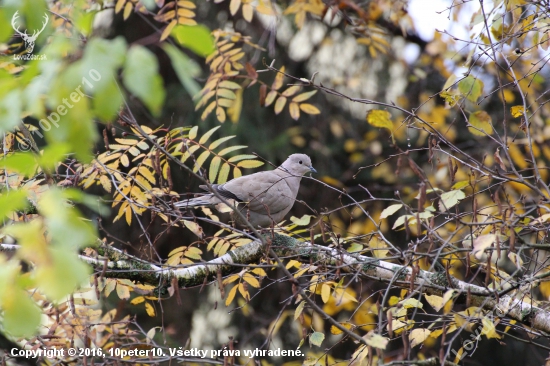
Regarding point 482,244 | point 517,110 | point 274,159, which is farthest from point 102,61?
point 274,159

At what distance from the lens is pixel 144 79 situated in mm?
1068

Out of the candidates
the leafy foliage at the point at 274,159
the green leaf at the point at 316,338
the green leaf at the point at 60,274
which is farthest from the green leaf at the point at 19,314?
the green leaf at the point at 316,338

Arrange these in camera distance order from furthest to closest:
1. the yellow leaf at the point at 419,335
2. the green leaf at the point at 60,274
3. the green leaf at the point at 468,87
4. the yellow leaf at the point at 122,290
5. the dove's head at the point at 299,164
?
the dove's head at the point at 299,164 → the yellow leaf at the point at 122,290 → the green leaf at the point at 468,87 → the yellow leaf at the point at 419,335 → the green leaf at the point at 60,274

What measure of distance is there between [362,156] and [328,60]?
1.52 m

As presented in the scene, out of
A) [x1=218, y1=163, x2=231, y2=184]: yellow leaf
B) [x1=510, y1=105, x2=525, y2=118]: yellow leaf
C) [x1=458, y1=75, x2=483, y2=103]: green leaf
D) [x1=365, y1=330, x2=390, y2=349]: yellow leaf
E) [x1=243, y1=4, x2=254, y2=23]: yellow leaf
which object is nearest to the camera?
[x1=365, y1=330, x2=390, y2=349]: yellow leaf

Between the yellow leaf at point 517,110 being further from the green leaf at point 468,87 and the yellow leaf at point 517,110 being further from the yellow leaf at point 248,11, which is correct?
the yellow leaf at point 248,11

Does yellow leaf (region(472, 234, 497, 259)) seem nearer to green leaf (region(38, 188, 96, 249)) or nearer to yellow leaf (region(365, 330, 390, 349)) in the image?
yellow leaf (region(365, 330, 390, 349))

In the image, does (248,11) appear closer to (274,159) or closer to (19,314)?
(274,159)

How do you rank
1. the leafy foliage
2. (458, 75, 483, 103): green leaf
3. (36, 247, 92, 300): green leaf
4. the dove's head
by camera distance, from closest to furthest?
(36, 247, 92, 300): green leaf
the leafy foliage
(458, 75, 483, 103): green leaf
the dove's head

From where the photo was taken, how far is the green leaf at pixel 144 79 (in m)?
1.04

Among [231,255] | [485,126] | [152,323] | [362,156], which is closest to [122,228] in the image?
[152,323]

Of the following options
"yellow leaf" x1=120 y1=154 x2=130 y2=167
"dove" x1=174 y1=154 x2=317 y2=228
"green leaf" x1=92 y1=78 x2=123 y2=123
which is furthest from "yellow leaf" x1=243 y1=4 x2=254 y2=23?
"green leaf" x1=92 y1=78 x2=123 y2=123

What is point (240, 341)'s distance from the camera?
6.89 m

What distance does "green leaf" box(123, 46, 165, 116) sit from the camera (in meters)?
1.04
